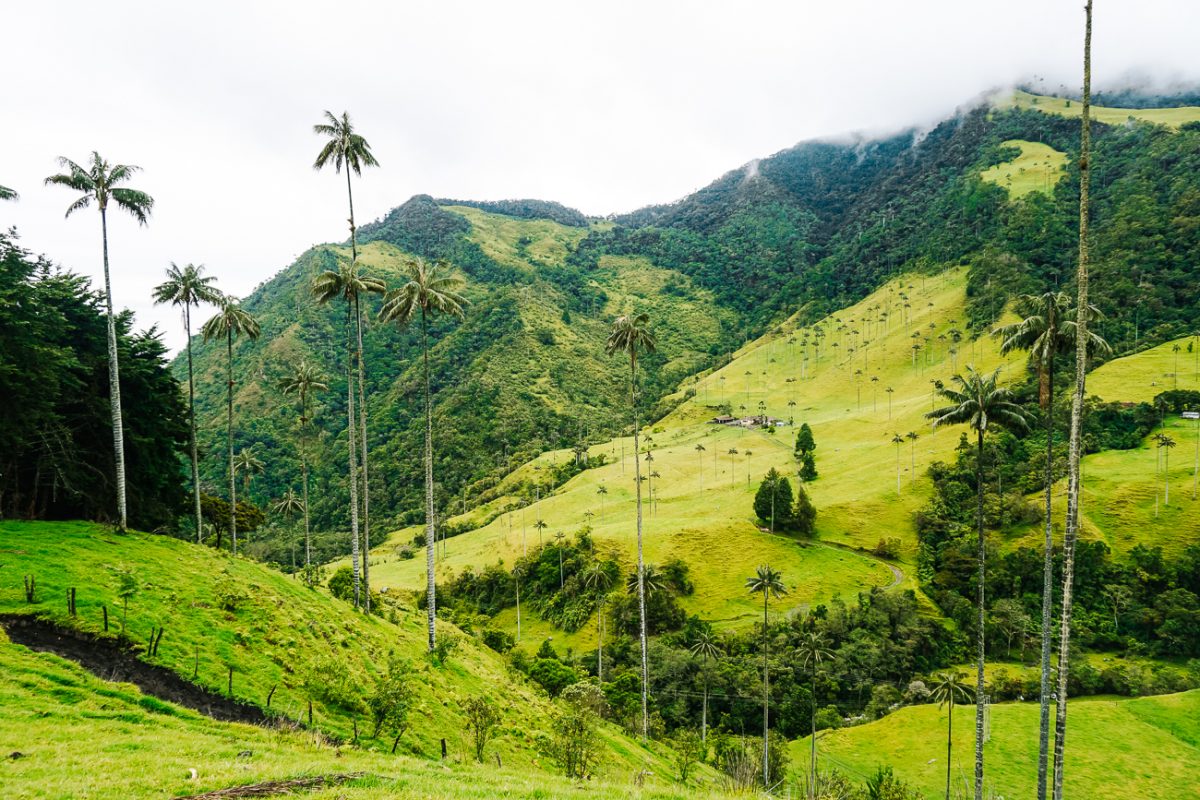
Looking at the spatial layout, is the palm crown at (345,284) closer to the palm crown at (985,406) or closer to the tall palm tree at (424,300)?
the tall palm tree at (424,300)

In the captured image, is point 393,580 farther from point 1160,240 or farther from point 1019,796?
point 1160,240

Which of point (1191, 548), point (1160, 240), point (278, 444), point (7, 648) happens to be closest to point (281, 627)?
point (7, 648)

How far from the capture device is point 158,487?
3994 centimetres

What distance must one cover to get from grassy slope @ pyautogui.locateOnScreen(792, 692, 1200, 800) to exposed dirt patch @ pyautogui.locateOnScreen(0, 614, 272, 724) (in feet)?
198

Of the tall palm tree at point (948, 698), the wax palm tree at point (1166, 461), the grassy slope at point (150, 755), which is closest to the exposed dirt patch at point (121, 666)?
the grassy slope at point (150, 755)

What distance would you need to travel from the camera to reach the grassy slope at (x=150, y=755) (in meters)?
12.1

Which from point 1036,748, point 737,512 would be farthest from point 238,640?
point 737,512

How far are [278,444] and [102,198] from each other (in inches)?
6284

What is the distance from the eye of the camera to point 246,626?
1024 inches

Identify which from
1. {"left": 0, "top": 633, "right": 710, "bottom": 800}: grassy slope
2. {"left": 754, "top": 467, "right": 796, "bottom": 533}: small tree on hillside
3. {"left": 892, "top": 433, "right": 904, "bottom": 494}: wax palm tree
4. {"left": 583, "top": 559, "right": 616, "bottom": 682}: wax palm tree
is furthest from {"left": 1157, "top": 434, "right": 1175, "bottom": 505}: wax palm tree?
{"left": 0, "top": 633, "right": 710, "bottom": 800}: grassy slope

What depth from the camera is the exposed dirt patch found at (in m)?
19.4

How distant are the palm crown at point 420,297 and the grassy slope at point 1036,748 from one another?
5980cm

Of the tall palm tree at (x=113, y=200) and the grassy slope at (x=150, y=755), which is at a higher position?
the tall palm tree at (x=113, y=200)

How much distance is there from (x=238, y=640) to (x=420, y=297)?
21.4m
